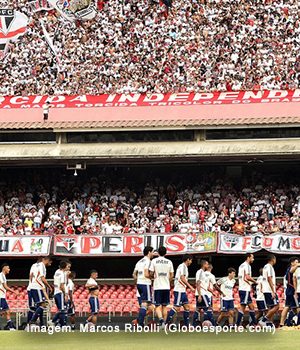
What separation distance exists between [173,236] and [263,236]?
2.56m

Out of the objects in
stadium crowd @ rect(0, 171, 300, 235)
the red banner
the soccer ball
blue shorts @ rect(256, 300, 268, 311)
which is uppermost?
the red banner

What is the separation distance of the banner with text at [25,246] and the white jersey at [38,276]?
959 centimetres

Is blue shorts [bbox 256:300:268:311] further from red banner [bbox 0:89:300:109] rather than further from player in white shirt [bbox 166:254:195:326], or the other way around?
red banner [bbox 0:89:300:109]

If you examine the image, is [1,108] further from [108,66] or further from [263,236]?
[263,236]

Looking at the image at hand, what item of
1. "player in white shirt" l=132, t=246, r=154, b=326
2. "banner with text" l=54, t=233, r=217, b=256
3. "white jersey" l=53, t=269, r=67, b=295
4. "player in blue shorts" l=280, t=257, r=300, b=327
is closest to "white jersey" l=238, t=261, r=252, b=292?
"player in blue shorts" l=280, t=257, r=300, b=327

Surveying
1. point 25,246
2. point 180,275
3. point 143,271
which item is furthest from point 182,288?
point 25,246

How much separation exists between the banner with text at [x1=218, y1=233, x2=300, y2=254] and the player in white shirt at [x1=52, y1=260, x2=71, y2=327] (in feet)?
31.9

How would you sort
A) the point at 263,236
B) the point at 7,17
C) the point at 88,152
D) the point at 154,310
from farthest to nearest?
the point at 7,17 → the point at 88,152 → the point at 263,236 → the point at 154,310

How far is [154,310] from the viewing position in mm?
24484

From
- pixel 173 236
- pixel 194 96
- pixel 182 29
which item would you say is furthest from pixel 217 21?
pixel 173 236

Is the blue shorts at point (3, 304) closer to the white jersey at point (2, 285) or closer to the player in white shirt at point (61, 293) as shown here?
the white jersey at point (2, 285)

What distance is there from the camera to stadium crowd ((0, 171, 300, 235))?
117 ft

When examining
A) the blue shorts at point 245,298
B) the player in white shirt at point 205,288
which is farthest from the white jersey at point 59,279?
the blue shorts at point 245,298

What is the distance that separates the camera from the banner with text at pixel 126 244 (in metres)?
34.4
